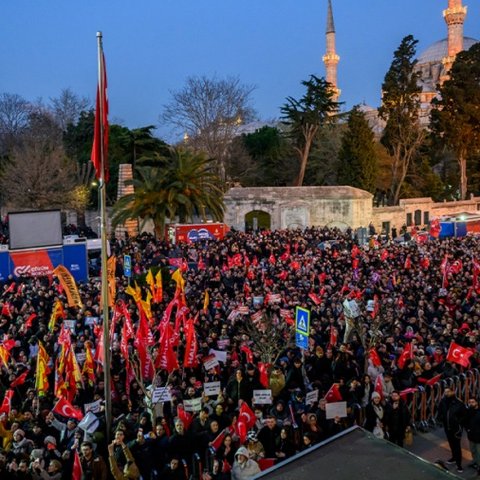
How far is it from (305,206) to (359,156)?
7360 millimetres

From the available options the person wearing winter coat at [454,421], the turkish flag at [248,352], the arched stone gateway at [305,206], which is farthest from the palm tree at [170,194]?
the person wearing winter coat at [454,421]

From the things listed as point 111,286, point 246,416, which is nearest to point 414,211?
point 111,286

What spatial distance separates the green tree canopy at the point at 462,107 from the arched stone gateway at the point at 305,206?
11.7 meters

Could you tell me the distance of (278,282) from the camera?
19438 millimetres

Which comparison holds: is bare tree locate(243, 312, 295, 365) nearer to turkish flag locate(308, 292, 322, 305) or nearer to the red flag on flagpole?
turkish flag locate(308, 292, 322, 305)

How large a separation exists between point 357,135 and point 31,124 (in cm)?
3421

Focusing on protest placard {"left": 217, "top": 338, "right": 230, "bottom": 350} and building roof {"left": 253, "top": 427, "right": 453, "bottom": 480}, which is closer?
building roof {"left": 253, "top": 427, "right": 453, "bottom": 480}

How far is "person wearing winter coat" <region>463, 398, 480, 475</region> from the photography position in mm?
8641

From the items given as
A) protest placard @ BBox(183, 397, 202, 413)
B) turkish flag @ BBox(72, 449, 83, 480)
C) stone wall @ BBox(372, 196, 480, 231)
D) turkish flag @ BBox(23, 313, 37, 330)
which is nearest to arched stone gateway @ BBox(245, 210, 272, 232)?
stone wall @ BBox(372, 196, 480, 231)

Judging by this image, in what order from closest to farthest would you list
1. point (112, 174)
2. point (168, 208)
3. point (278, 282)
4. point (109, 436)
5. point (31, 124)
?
point (109, 436) → point (278, 282) → point (168, 208) → point (112, 174) → point (31, 124)

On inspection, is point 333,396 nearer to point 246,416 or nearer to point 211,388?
point 246,416

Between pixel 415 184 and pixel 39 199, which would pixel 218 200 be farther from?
pixel 415 184

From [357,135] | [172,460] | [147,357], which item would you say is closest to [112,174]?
[357,135]

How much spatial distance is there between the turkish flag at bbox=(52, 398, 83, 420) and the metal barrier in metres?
5.43
